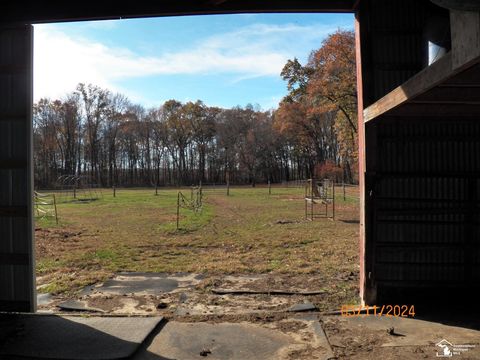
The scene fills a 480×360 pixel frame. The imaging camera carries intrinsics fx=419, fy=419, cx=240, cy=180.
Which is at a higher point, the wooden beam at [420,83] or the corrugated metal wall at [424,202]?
the wooden beam at [420,83]

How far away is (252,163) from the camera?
8694cm

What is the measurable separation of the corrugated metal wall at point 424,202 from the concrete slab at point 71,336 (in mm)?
3383

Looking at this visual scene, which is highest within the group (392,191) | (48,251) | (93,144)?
(93,144)

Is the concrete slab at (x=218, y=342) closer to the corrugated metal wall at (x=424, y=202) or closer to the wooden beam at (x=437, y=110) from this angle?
the corrugated metal wall at (x=424, y=202)

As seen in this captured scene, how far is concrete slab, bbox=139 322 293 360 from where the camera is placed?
4441 millimetres

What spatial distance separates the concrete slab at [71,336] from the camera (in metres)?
4.41

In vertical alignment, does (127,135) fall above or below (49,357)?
above

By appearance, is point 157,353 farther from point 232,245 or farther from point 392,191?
point 232,245

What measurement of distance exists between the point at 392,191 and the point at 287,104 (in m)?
55.5

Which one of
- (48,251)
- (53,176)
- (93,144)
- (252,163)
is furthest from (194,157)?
(48,251)

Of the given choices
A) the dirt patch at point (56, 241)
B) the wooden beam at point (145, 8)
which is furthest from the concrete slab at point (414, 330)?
the dirt patch at point (56, 241)

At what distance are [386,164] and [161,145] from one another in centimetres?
8697

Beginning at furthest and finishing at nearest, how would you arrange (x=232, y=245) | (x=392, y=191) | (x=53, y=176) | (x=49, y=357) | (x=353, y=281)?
(x=53, y=176) < (x=232, y=245) < (x=353, y=281) < (x=392, y=191) < (x=49, y=357)

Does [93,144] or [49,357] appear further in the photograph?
[93,144]
